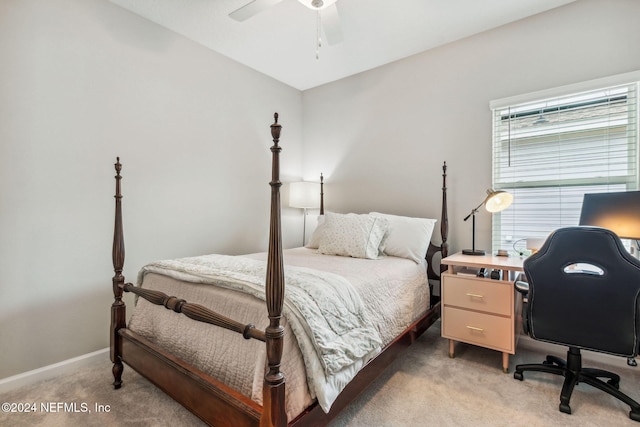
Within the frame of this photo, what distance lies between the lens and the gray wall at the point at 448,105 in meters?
2.31

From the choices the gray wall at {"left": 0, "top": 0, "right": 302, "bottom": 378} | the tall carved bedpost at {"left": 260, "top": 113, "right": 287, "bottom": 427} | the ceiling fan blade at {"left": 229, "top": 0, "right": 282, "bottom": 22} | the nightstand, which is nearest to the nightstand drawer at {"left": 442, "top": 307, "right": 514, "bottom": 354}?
the nightstand

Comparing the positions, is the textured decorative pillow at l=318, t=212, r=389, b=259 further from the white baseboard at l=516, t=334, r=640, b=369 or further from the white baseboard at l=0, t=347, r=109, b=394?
the white baseboard at l=0, t=347, r=109, b=394

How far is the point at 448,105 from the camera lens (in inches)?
116

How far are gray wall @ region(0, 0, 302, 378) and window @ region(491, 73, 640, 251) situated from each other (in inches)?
101

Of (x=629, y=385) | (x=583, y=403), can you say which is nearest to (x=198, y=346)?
(x=583, y=403)

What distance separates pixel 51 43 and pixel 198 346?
2273 millimetres

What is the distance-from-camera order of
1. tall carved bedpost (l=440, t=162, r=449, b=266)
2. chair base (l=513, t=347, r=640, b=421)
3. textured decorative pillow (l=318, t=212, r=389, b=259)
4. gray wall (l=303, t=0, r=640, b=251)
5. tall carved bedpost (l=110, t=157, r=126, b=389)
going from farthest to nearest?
tall carved bedpost (l=440, t=162, r=449, b=266) → textured decorative pillow (l=318, t=212, r=389, b=259) → gray wall (l=303, t=0, r=640, b=251) → tall carved bedpost (l=110, t=157, r=126, b=389) → chair base (l=513, t=347, r=640, b=421)

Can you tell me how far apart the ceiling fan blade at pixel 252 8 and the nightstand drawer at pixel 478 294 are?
2211mm

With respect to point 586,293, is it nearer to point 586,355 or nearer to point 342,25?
point 586,355

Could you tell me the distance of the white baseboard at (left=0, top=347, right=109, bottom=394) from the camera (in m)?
1.94

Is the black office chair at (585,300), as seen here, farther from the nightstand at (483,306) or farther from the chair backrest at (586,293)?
the nightstand at (483,306)

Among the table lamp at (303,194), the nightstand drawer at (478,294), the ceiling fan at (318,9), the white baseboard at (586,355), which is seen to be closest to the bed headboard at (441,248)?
the nightstand drawer at (478,294)

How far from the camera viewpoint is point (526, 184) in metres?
2.57

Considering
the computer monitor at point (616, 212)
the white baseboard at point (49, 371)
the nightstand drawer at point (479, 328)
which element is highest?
the computer monitor at point (616, 212)
